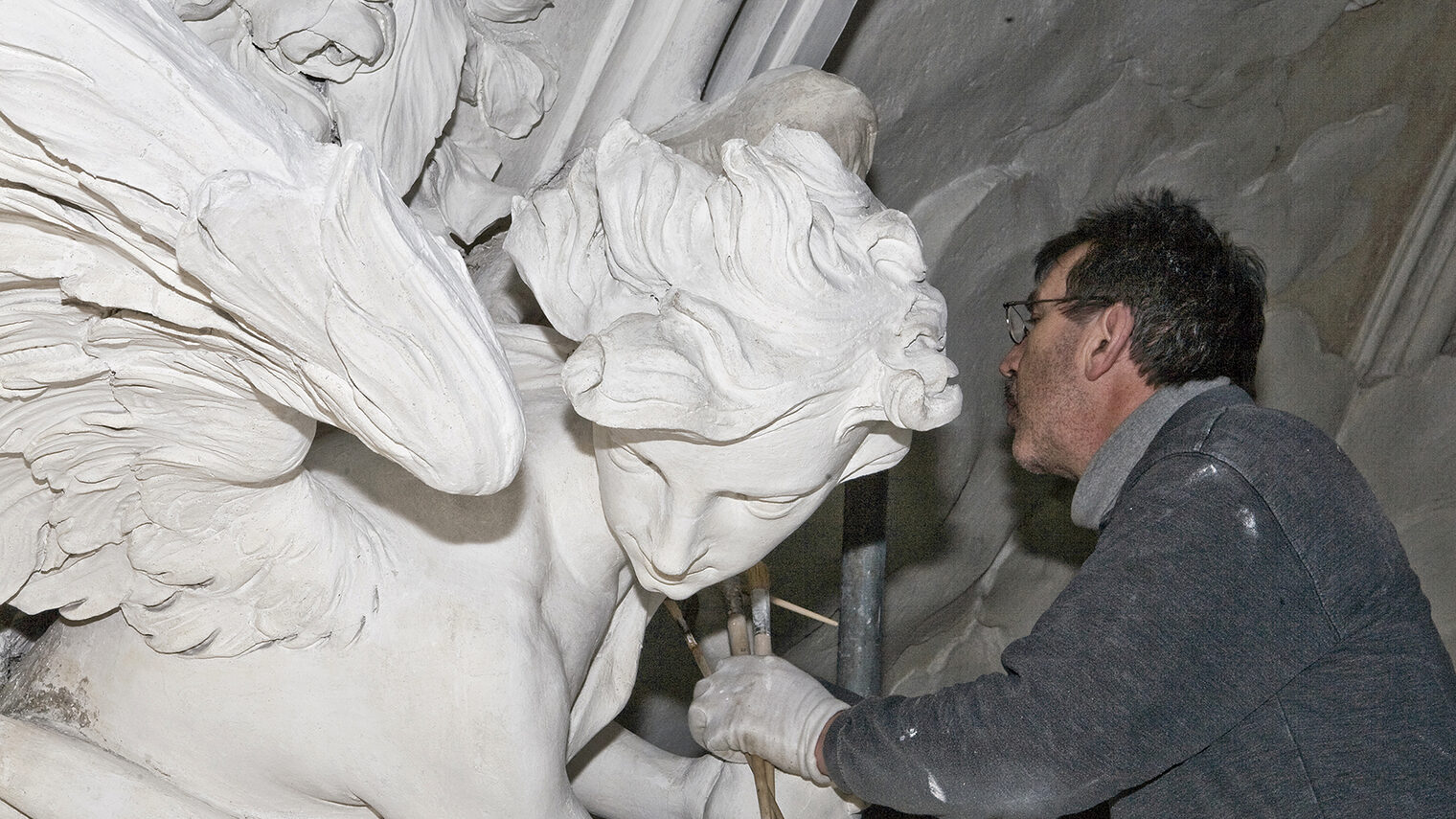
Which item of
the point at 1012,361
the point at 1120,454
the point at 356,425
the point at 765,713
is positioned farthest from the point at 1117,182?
the point at 356,425

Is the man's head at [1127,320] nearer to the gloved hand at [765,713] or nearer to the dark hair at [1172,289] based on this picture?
the dark hair at [1172,289]

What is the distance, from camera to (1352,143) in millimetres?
2748

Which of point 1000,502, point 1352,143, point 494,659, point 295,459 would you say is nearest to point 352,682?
point 494,659

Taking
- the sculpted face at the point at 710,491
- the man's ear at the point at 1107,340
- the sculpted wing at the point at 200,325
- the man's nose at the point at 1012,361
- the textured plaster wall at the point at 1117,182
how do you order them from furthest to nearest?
the textured plaster wall at the point at 1117,182
the man's nose at the point at 1012,361
the man's ear at the point at 1107,340
the sculpted face at the point at 710,491
the sculpted wing at the point at 200,325

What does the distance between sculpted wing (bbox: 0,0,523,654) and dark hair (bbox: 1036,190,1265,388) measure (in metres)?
1.10

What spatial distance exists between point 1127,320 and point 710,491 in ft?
2.98

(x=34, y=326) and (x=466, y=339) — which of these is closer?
(x=466, y=339)

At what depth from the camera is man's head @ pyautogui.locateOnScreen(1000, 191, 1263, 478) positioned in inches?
67.3

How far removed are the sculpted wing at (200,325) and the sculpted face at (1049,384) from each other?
1.08 m

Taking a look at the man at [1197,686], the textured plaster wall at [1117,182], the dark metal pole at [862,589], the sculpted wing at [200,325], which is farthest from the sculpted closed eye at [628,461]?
the textured plaster wall at [1117,182]

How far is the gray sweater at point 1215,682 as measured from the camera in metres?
1.32

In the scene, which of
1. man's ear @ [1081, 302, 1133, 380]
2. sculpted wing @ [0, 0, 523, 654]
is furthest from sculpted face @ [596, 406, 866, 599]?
man's ear @ [1081, 302, 1133, 380]

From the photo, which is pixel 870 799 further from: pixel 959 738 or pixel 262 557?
pixel 262 557

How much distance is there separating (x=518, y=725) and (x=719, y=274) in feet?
1.28
